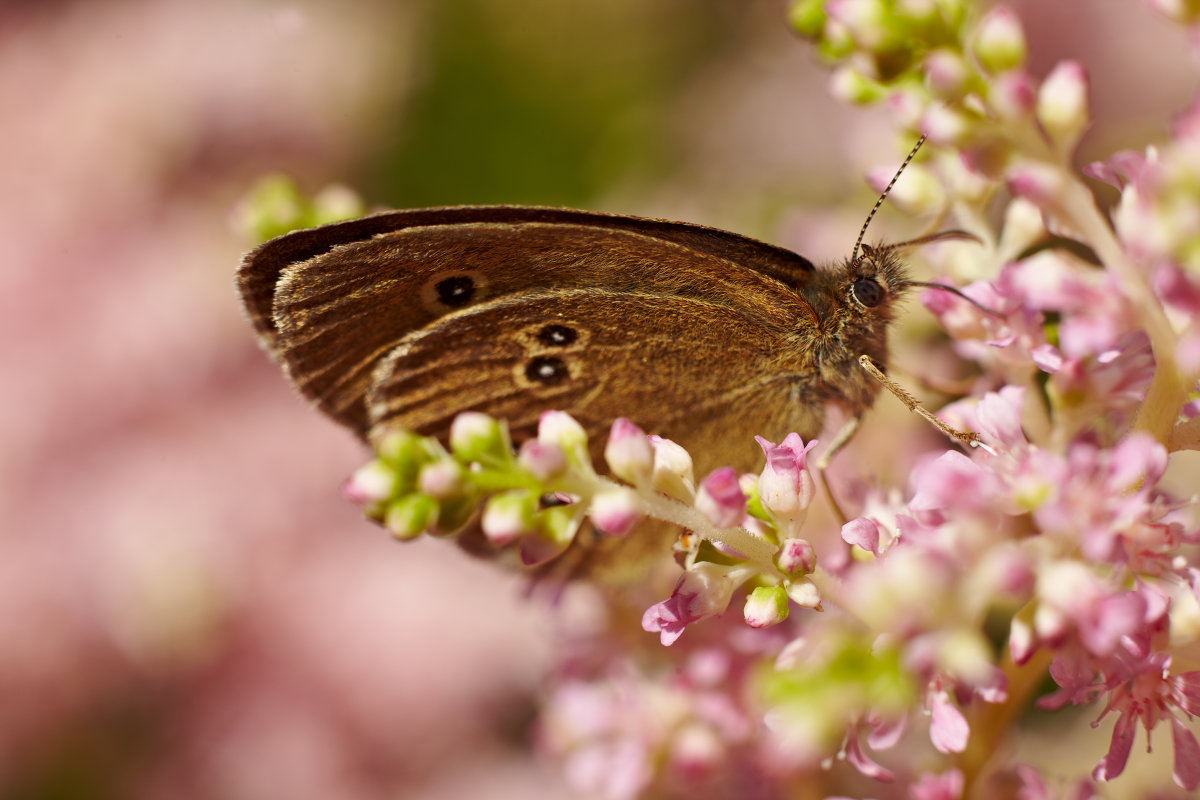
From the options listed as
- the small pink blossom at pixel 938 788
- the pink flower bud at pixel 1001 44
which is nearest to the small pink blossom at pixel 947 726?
the small pink blossom at pixel 938 788

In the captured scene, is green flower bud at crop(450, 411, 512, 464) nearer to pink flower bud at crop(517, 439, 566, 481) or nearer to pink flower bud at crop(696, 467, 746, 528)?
pink flower bud at crop(517, 439, 566, 481)

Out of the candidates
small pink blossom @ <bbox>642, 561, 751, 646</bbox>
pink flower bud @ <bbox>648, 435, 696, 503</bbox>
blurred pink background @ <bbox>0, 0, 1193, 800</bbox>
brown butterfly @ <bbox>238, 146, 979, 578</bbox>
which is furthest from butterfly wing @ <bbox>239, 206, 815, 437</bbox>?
blurred pink background @ <bbox>0, 0, 1193, 800</bbox>

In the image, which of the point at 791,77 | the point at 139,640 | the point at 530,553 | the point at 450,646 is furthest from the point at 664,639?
Answer: the point at 791,77

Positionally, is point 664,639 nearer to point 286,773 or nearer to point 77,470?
point 286,773

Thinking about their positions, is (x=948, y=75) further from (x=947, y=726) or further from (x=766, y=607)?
(x=947, y=726)

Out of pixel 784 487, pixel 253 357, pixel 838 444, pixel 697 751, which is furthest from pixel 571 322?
pixel 253 357

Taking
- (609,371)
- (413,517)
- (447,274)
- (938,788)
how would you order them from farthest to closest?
(609,371) < (447,274) < (938,788) < (413,517)
